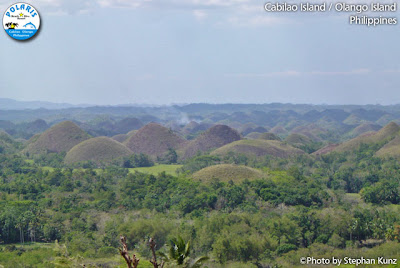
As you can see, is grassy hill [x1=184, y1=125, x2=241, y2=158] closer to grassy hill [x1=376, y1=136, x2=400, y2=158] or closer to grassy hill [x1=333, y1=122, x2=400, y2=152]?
grassy hill [x1=333, y1=122, x2=400, y2=152]

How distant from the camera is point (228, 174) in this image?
52375 millimetres

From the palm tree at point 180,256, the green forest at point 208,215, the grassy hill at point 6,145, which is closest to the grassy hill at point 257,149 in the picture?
the green forest at point 208,215

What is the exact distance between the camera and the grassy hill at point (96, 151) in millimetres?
81938

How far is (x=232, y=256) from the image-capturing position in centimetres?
2916

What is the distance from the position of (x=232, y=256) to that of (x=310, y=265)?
4641 mm

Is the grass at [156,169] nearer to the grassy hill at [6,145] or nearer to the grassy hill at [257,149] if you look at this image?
the grassy hill at [257,149]

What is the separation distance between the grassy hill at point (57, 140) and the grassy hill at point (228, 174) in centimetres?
4606

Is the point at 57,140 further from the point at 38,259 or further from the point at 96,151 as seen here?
the point at 38,259

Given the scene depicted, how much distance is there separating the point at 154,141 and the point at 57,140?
61.6 feet

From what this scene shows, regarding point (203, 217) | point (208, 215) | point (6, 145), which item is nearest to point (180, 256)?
point (203, 217)

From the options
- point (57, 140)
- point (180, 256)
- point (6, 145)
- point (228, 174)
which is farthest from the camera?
point (6, 145)

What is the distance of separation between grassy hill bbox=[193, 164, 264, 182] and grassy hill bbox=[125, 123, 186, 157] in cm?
3720


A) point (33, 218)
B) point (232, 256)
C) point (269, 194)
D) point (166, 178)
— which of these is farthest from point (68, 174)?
point (232, 256)

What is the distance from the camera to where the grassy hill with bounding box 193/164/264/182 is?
5156cm
